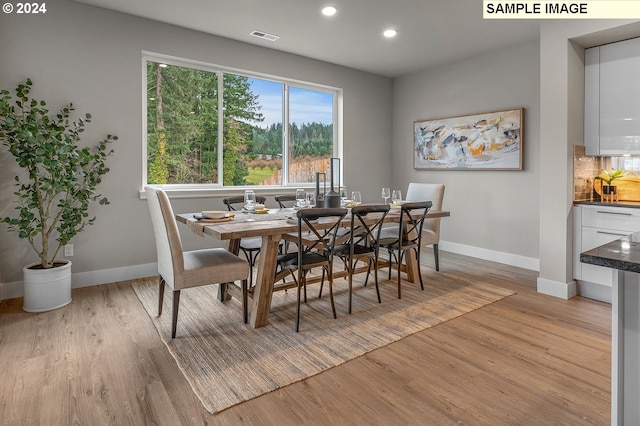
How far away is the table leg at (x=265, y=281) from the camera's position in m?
2.74

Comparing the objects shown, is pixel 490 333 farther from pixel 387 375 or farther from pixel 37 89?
pixel 37 89

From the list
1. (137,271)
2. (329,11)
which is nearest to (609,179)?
(329,11)

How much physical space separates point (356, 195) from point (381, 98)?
3.00 m

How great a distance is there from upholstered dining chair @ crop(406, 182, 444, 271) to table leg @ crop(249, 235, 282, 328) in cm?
197

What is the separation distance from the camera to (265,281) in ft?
9.09

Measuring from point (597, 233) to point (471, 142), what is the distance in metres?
2.16

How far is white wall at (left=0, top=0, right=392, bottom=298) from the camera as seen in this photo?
3.34m

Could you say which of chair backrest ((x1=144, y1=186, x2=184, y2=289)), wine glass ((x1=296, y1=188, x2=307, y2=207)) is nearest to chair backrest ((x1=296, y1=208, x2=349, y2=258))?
wine glass ((x1=296, y1=188, x2=307, y2=207))

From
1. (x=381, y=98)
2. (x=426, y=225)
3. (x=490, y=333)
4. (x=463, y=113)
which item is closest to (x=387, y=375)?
(x=490, y=333)

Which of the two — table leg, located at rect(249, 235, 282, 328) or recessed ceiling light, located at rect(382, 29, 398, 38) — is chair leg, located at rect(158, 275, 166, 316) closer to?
table leg, located at rect(249, 235, 282, 328)

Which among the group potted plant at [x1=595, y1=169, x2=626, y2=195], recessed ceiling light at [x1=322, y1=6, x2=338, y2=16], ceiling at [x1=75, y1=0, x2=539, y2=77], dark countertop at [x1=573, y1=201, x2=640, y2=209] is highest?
ceiling at [x1=75, y1=0, x2=539, y2=77]

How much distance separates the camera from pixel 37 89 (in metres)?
3.38

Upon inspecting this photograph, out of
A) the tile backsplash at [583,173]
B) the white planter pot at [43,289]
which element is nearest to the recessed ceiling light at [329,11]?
the tile backsplash at [583,173]

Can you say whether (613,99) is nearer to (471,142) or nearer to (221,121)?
(471,142)
